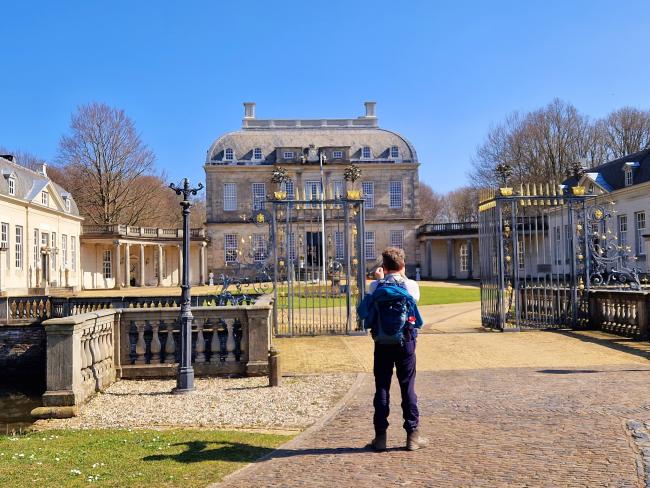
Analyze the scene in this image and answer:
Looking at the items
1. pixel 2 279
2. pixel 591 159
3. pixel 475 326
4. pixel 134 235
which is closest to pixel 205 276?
pixel 134 235

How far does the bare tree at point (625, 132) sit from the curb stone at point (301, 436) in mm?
40429

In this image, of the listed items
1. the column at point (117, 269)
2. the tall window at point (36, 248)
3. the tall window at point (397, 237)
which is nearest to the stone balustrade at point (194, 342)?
the tall window at point (36, 248)

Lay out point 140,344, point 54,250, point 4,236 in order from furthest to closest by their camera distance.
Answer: point 54,250, point 4,236, point 140,344

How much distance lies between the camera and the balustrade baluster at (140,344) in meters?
→ 8.91

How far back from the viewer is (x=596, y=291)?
43.3 ft

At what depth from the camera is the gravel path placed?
6188mm

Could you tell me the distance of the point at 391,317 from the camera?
4766 millimetres

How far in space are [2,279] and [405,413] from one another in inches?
1127

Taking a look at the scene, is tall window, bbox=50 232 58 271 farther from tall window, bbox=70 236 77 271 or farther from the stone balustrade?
the stone balustrade

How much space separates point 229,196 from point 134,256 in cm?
864

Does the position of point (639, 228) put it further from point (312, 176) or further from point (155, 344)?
point (155, 344)

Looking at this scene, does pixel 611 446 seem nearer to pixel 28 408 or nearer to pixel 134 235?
pixel 28 408

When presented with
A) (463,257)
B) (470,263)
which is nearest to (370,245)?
(463,257)

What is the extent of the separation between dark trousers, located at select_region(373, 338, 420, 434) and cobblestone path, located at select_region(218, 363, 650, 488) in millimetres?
298
